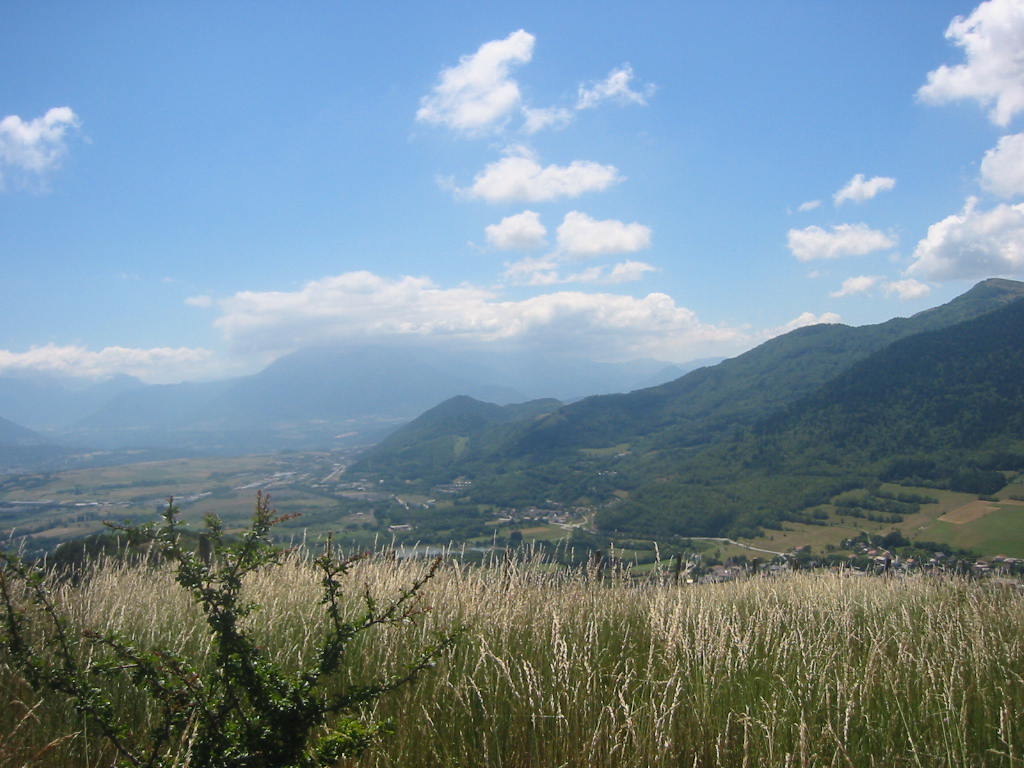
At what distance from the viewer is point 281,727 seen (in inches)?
92.0

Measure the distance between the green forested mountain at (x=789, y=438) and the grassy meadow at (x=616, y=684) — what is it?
68187 millimetres

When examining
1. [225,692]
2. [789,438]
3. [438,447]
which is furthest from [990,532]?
[438,447]

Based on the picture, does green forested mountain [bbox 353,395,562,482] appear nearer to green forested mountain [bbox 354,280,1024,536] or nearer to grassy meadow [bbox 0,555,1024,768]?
green forested mountain [bbox 354,280,1024,536]

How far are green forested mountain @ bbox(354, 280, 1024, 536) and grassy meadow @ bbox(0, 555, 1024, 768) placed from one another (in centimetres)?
6819

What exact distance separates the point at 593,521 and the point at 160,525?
2967 inches

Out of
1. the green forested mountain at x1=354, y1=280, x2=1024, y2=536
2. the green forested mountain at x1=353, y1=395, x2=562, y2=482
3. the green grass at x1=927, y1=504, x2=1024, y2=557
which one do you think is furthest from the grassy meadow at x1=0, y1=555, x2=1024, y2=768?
the green forested mountain at x1=353, y1=395, x2=562, y2=482

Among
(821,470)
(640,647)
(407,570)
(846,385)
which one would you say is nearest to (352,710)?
(640,647)

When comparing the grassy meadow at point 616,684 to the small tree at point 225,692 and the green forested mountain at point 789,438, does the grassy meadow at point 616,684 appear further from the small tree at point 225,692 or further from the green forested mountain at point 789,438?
the green forested mountain at point 789,438

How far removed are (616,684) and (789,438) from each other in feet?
406

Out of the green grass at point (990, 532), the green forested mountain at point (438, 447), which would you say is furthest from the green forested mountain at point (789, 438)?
the green grass at point (990, 532)

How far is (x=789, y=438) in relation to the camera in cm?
11188

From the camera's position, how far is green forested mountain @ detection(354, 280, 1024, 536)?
82.2m

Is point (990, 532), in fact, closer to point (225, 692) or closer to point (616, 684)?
point (616, 684)

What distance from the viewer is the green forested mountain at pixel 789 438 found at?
8219cm
